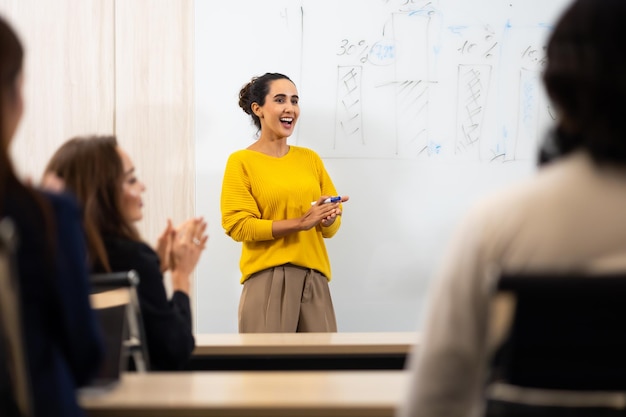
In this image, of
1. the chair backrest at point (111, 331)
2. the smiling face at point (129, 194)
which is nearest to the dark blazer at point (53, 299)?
the chair backrest at point (111, 331)

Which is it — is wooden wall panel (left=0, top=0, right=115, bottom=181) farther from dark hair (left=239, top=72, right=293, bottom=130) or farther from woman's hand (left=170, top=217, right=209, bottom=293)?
woman's hand (left=170, top=217, right=209, bottom=293)

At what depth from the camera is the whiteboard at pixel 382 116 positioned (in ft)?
15.3

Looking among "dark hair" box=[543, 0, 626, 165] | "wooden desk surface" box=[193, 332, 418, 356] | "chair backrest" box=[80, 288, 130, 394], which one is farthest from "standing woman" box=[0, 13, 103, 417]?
"wooden desk surface" box=[193, 332, 418, 356]

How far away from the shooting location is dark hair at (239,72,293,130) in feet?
13.9

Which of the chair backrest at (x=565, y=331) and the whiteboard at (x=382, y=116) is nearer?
the chair backrest at (x=565, y=331)

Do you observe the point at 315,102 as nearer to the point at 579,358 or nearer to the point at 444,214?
the point at 444,214

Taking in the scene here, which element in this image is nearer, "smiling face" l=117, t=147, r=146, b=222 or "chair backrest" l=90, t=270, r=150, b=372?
"chair backrest" l=90, t=270, r=150, b=372

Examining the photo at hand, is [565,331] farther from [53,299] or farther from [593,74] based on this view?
[53,299]

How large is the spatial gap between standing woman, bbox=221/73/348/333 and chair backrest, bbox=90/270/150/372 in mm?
1644

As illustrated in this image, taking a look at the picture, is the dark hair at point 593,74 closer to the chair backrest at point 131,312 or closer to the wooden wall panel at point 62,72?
the chair backrest at point 131,312

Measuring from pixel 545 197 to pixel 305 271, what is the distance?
285cm

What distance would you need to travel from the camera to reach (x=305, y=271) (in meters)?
3.97

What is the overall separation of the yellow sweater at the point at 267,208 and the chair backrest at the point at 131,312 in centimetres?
168

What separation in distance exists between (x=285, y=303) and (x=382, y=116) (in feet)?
4.21
